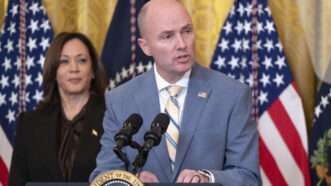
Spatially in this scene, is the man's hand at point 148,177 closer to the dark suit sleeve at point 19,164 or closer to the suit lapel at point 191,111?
the suit lapel at point 191,111

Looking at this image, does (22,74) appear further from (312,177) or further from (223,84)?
(223,84)

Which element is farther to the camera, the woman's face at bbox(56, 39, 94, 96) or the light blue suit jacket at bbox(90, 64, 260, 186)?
the woman's face at bbox(56, 39, 94, 96)

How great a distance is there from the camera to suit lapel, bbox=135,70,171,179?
2.98 metres

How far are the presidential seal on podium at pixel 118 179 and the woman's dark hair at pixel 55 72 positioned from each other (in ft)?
7.74

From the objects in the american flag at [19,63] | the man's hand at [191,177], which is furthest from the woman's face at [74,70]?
the man's hand at [191,177]

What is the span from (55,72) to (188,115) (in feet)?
6.39

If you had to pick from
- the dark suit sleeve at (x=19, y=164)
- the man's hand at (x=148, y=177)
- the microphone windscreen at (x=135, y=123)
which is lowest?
the dark suit sleeve at (x=19, y=164)

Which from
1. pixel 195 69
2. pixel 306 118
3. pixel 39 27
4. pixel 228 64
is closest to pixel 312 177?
pixel 306 118

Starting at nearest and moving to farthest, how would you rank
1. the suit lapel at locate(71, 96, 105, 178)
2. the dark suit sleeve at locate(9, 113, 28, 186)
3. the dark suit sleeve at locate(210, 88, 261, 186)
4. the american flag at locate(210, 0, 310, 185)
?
the dark suit sleeve at locate(210, 88, 261, 186)
the suit lapel at locate(71, 96, 105, 178)
the dark suit sleeve at locate(9, 113, 28, 186)
the american flag at locate(210, 0, 310, 185)

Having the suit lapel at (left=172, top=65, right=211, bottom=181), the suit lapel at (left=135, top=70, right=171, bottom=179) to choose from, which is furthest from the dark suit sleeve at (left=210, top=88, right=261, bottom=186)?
the suit lapel at (left=135, top=70, right=171, bottom=179)

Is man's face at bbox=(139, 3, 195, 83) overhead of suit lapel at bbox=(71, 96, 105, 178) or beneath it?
overhead

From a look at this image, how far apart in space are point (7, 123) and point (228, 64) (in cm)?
167

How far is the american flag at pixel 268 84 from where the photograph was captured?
15.6ft

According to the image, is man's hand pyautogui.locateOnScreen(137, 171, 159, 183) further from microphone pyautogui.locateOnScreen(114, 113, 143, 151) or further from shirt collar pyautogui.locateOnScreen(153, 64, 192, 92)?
shirt collar pyautogui.locateOnScreen(153, 64, 192, 92)
